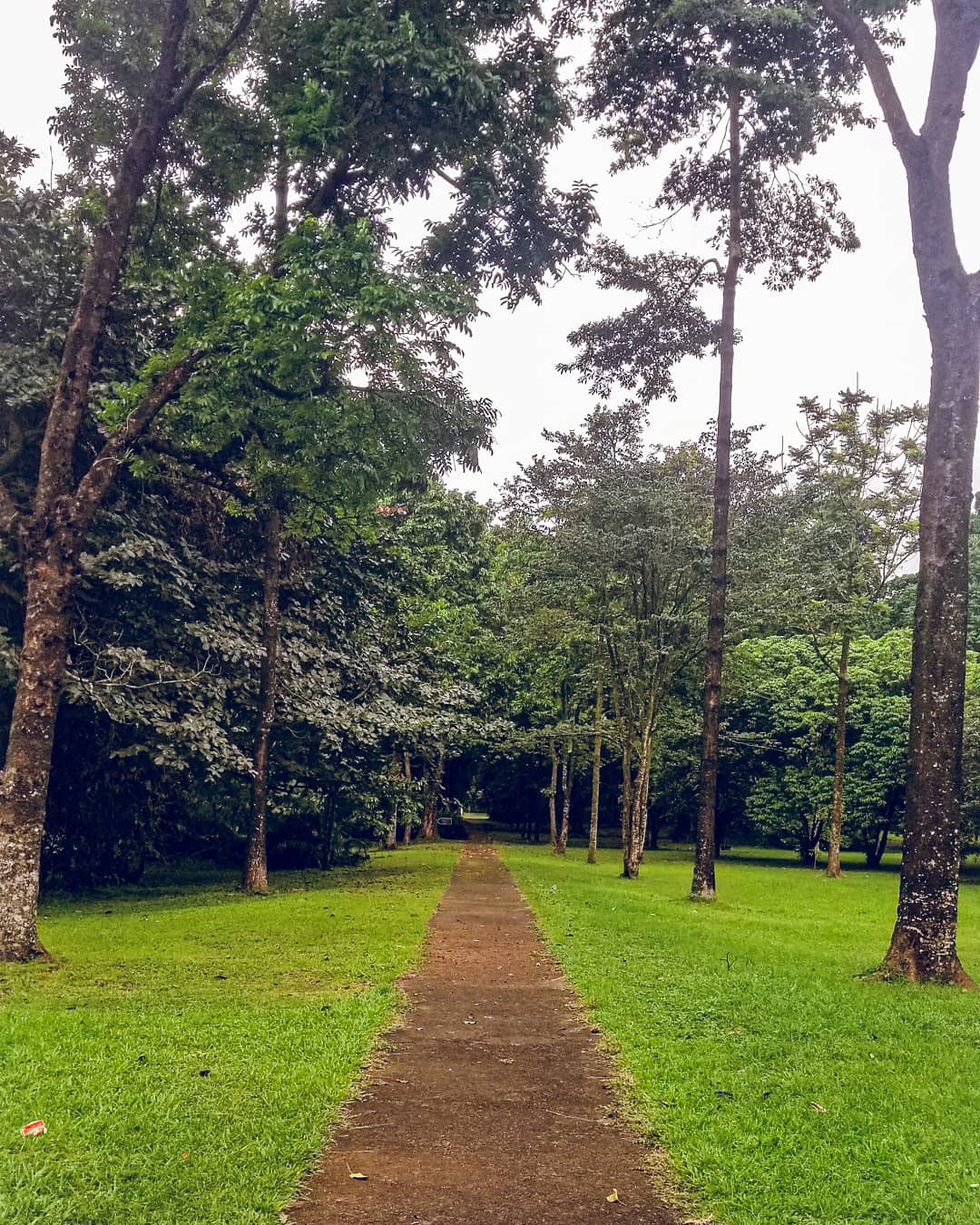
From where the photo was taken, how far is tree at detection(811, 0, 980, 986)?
8766 mm

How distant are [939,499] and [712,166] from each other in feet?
40.5

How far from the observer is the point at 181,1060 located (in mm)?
5602

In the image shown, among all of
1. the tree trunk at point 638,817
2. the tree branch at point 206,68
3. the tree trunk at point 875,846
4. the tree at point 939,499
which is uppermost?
the tree branch at point 206,68

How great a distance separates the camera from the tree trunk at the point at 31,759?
900cm

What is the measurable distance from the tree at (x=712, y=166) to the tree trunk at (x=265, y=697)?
301 inches

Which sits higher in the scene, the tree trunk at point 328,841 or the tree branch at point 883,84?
the tree branch at point 883,84

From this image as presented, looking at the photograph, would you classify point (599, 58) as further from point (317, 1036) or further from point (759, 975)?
point (317, 1036)

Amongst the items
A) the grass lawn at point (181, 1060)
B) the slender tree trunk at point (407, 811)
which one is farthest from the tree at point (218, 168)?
the slender tree trunk at point (407, 811)

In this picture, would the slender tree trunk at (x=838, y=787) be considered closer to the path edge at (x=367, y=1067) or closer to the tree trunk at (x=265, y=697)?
the tree trunk at (x=265, y=697)

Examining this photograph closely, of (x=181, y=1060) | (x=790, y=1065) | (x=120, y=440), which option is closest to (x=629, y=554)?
(x=120, y=440)

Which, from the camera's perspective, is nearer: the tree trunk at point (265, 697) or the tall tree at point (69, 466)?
the tall tree at point (69, 466)

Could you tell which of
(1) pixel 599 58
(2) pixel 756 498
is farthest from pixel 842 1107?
(2) pixel 756 498

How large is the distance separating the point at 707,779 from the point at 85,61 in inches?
Result: 599

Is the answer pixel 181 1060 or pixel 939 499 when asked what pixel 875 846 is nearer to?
pixel 939 499
